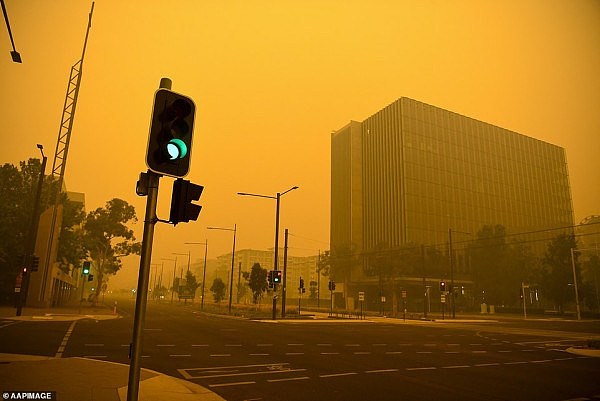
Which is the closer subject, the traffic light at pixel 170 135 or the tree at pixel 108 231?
the traffic light at pixel 170 135

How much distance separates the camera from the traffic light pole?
14.1 feet

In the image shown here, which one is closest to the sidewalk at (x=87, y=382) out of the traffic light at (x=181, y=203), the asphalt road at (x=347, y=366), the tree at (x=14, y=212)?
the asphalt road at (x=347, y=366)

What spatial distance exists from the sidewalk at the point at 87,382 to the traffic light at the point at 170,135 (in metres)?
4.44

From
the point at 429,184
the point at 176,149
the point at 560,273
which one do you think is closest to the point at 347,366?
the point at 176,149

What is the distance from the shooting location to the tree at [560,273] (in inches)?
2459

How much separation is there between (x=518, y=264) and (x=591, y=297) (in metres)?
13.5

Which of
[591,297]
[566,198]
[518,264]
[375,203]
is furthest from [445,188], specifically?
[566,198]

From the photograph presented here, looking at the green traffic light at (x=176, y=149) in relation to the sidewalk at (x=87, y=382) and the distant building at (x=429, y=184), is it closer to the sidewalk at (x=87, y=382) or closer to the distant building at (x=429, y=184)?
the sidewalk at (x=87, y=382)

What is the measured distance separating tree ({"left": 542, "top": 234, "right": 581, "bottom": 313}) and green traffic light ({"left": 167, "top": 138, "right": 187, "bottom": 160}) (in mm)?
71301

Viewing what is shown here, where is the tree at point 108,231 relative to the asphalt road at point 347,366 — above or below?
above

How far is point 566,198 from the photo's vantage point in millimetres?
124375

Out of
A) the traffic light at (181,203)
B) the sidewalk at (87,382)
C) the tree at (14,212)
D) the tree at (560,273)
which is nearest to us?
the traffic light at (181,203)

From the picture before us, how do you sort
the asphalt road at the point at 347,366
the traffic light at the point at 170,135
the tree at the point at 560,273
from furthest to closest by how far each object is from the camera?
A: the tree at the point at 560,273, the asphalt road at the point at 347,366, the traffic light at the point at 170,135

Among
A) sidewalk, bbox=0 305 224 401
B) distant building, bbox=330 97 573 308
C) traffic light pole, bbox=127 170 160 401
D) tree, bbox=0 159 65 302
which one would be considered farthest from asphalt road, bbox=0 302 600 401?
distant building, bbox=330 97 573 308
